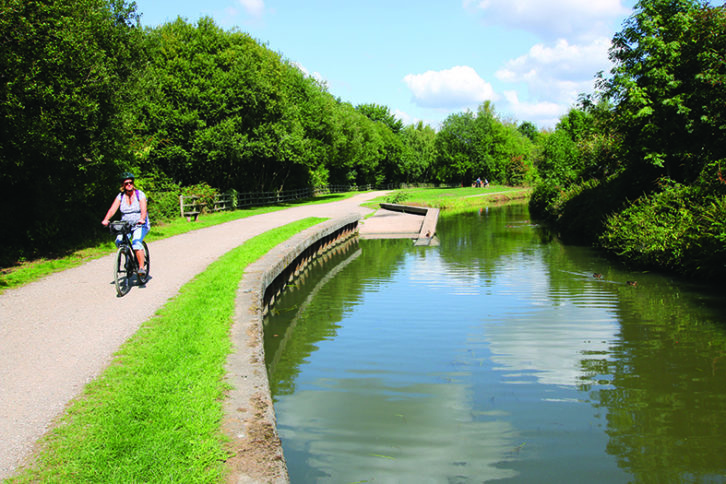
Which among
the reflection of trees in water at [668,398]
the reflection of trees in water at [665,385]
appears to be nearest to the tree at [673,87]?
the reflection of trees in water at [665,385]

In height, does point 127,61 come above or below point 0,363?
above

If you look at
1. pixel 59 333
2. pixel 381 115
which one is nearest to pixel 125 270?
pixel 59 333

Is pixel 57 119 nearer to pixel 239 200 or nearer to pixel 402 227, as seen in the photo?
pixel 402 227

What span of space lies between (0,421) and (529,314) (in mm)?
9188

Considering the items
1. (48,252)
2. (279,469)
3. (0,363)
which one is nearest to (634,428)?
(279,469)

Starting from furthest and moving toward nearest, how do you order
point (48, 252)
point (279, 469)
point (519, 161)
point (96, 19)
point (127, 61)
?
point (519, 161)
point (127, 61)
point (96, 19)
point (48, 252)
point (279, 469)

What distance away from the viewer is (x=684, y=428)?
5871 mm

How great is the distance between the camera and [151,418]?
449cm

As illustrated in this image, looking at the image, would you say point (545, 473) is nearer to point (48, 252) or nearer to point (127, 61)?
point (48, 252)

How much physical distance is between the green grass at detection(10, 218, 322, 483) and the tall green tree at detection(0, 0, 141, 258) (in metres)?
8.47

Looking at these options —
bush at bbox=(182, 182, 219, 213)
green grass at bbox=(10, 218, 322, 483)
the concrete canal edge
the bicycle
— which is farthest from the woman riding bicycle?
bush at bbox=(182, 182, 219, 213)

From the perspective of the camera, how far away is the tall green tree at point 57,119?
40.8ft

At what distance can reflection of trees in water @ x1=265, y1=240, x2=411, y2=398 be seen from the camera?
27.7 feet

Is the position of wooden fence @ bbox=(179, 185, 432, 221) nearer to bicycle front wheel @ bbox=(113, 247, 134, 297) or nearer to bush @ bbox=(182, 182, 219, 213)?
bush @ bbox=(182, 182, 219, 213)
